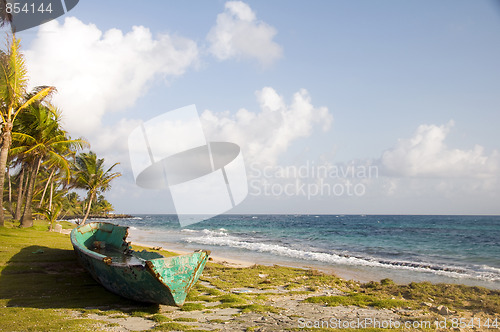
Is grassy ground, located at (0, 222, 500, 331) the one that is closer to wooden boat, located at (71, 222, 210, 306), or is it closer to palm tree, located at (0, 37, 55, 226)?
wooden boat, located at (71, 222, 210, 306)

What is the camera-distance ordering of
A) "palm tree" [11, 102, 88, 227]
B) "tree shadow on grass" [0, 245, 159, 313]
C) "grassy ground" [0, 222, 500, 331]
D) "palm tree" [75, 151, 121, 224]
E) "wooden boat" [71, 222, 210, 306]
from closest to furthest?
1. "grassy ground" [0, 222, 500, 331]
2. "wooden boat" [71, 222, 210, 306]
3. "tree shadow on grass" [0, 245, 159, 313]
4. "palm tree" [11, 102, 88, 227]
5. "palm tree" [75, 151, 121, 224]

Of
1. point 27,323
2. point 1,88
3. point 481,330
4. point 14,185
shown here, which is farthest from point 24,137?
point 14,185

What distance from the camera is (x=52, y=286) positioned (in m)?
8.63

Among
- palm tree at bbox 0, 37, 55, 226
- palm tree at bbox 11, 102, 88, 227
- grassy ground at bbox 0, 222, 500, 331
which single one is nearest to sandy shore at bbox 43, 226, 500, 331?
grassy ground at bbox 0, 222, 500, 331

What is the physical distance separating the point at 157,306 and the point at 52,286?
138 inches

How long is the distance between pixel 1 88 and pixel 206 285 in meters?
13.1

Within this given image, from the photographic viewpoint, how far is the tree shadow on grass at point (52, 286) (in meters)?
7.31

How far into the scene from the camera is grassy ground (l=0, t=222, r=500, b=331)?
6401mm

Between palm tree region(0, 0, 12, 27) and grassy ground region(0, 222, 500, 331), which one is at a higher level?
palm tree region(0, 0, 12, 27)

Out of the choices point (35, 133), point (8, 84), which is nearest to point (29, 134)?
point (35, 133)

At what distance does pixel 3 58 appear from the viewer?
1484 centimetres

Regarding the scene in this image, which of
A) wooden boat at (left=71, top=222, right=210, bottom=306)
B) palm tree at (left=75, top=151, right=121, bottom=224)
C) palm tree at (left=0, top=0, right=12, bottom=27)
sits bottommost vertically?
wooden boat at (left=71, top=222, right=210, bottom=306)

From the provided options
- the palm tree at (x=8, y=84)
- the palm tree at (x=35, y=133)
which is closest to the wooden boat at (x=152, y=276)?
the palm tree at (x=8, y=84)

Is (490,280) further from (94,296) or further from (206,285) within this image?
(94,296)
